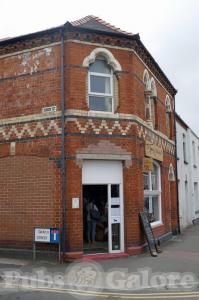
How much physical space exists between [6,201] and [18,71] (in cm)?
457

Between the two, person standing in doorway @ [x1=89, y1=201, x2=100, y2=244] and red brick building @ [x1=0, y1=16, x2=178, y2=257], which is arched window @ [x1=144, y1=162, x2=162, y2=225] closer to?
red brick building @ [x1=0, y1=16, x2=178, y2=257]

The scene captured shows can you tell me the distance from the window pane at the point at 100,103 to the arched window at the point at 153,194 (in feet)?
10.8

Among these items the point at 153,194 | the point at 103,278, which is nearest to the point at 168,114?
the point at 153,194

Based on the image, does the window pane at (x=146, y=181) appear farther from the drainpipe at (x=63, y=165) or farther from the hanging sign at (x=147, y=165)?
the drainpipe at (x=63, y=165)

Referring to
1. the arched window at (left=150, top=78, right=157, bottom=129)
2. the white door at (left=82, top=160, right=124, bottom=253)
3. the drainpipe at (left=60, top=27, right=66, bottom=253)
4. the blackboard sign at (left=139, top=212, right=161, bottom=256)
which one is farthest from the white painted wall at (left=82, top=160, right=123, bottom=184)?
the arched window at (left=150, top=78, right=157, bottom=129)

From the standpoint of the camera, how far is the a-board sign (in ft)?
42.4

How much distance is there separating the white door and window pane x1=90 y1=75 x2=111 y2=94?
8.20 ft

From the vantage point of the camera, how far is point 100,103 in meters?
14.4

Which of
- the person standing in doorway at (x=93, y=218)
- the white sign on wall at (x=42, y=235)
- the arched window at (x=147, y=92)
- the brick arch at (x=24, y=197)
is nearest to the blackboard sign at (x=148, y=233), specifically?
the person standing in doorway at (x=93, y=218)

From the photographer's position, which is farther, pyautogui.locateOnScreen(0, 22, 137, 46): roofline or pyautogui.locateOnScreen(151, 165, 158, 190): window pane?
pyautogui.locateOnScreen(151, 165, 158, 190): window pane

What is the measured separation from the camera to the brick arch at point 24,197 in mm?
13586

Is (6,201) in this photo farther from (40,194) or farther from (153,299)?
(153,299)

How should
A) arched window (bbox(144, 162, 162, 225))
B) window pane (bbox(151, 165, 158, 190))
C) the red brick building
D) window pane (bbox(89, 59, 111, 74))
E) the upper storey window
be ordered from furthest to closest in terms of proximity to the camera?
Result: 1. window pane (bbox(151, 165, 158, 190))
2. the upper storey window
3. arched window (bbox(144, 162, 162, 225))
4. window pane (bbox(89, 59, 111, 74))
5. the red brick building

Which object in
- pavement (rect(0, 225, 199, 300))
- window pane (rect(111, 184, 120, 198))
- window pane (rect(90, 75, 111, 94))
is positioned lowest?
pavement (rect(0, 225, 199, 300))
